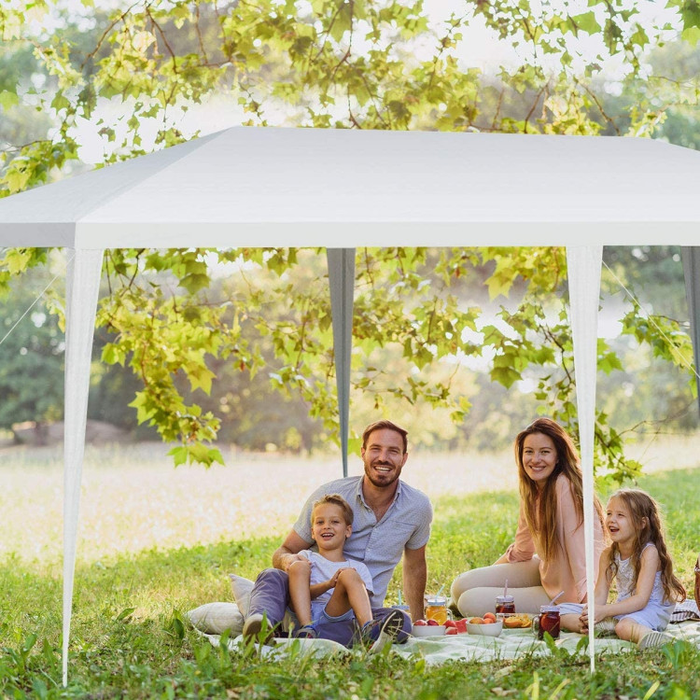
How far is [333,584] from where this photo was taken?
4867 mm

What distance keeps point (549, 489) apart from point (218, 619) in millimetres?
1733

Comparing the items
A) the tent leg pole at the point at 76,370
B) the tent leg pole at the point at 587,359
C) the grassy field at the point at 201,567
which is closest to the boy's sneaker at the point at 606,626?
the grassy field at the point at 201,567

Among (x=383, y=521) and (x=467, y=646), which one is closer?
(x=467, y=646)

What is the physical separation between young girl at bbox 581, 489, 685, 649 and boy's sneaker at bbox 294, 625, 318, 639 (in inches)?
50.0

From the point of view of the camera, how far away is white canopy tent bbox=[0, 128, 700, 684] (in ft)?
12.9

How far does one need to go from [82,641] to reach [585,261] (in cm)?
287

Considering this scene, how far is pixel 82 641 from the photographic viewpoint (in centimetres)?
507

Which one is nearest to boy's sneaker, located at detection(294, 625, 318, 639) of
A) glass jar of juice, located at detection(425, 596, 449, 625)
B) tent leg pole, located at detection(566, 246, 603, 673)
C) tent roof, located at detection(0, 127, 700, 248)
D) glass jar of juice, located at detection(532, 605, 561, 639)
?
glass jar of juice, located at detection(425, 596, 449, 625)

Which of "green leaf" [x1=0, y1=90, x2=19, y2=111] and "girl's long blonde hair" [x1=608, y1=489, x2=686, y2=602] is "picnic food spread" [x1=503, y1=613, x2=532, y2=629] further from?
"green leaf" [x1=0, y1=90, x2=19, y2=111]

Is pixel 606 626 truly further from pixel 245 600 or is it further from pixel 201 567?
pixel 201 567

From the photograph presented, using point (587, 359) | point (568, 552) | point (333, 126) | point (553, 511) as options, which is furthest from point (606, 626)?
point (333, 126)

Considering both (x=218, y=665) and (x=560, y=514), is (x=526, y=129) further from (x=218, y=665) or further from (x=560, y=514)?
(x=218, y=665)

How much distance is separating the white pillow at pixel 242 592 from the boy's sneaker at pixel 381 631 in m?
0.64

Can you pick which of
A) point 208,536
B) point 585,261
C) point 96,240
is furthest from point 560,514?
point 208,536
